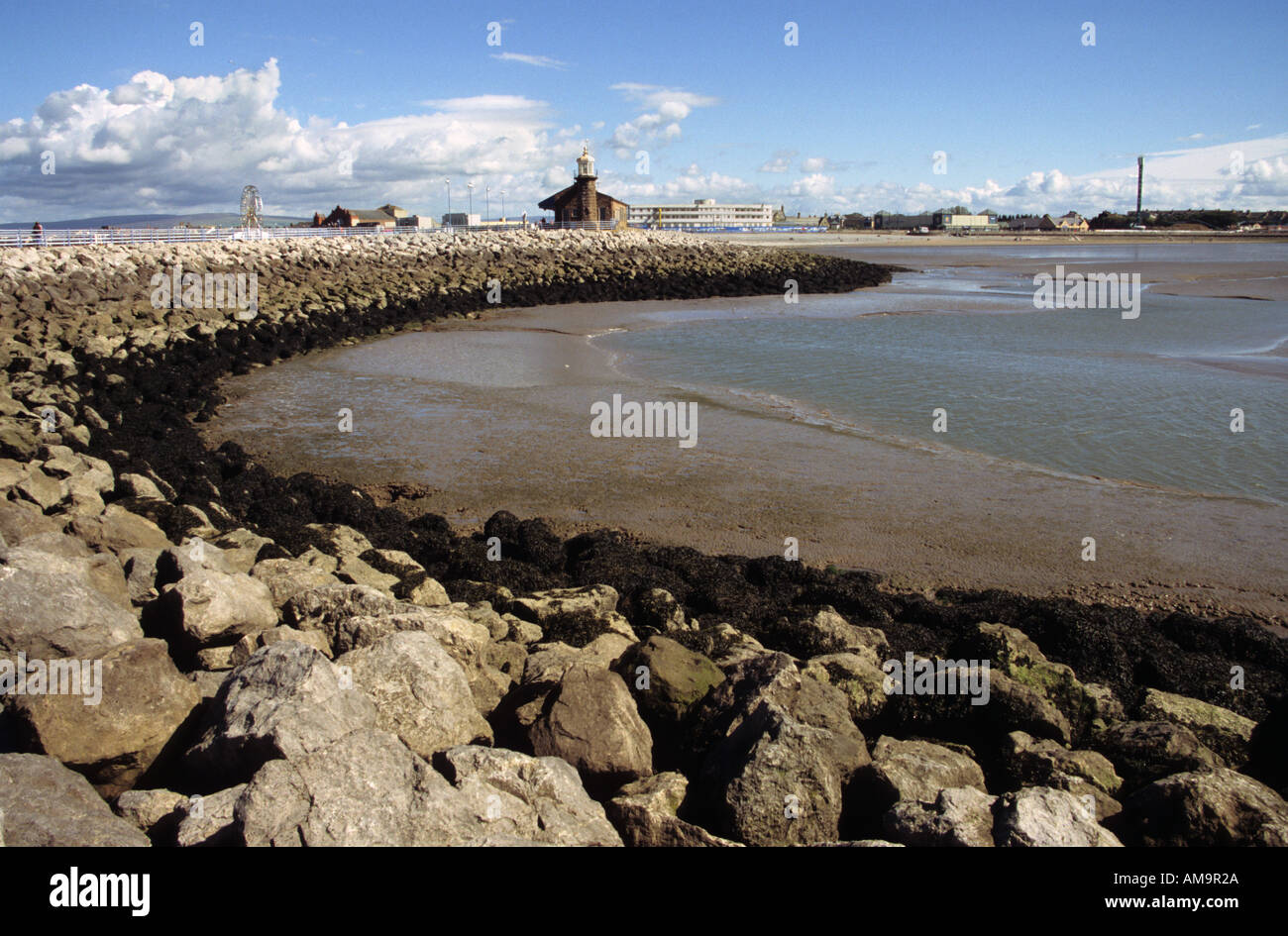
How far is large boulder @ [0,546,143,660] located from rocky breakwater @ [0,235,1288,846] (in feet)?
0.05

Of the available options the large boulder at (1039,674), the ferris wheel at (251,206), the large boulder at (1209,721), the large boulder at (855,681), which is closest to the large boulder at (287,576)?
the large boulder at (855,681)

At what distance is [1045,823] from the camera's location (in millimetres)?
3705

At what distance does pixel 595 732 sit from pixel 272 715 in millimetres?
1506

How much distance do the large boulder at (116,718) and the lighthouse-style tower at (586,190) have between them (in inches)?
2361

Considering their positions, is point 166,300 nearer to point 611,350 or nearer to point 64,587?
point 611,350

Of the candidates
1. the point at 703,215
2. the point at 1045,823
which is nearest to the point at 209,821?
the point at 1045,823

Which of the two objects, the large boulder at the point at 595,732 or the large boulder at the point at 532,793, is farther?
the large boulder at the point at 595,732

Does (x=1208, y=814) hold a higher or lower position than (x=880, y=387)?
lower

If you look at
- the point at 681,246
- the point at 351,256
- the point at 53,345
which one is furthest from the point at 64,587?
the point at 681,246

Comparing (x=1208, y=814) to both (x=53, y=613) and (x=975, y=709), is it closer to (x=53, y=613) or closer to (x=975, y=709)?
(x=975, y=709)

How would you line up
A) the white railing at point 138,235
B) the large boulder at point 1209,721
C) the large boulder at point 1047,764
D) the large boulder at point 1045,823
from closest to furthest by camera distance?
1. the large boulder at point 1045,823
2. the large boulder at point 1047,764
3. the large boulder at point 1209,721
4. the white railing at point 138,235

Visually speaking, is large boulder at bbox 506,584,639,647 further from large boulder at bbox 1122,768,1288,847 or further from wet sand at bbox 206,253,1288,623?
large boulder at bbox 1122,768,1288,847

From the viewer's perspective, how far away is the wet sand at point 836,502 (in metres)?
8.44

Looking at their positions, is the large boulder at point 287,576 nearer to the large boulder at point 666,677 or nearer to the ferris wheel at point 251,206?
the large boulder at point 666,677
